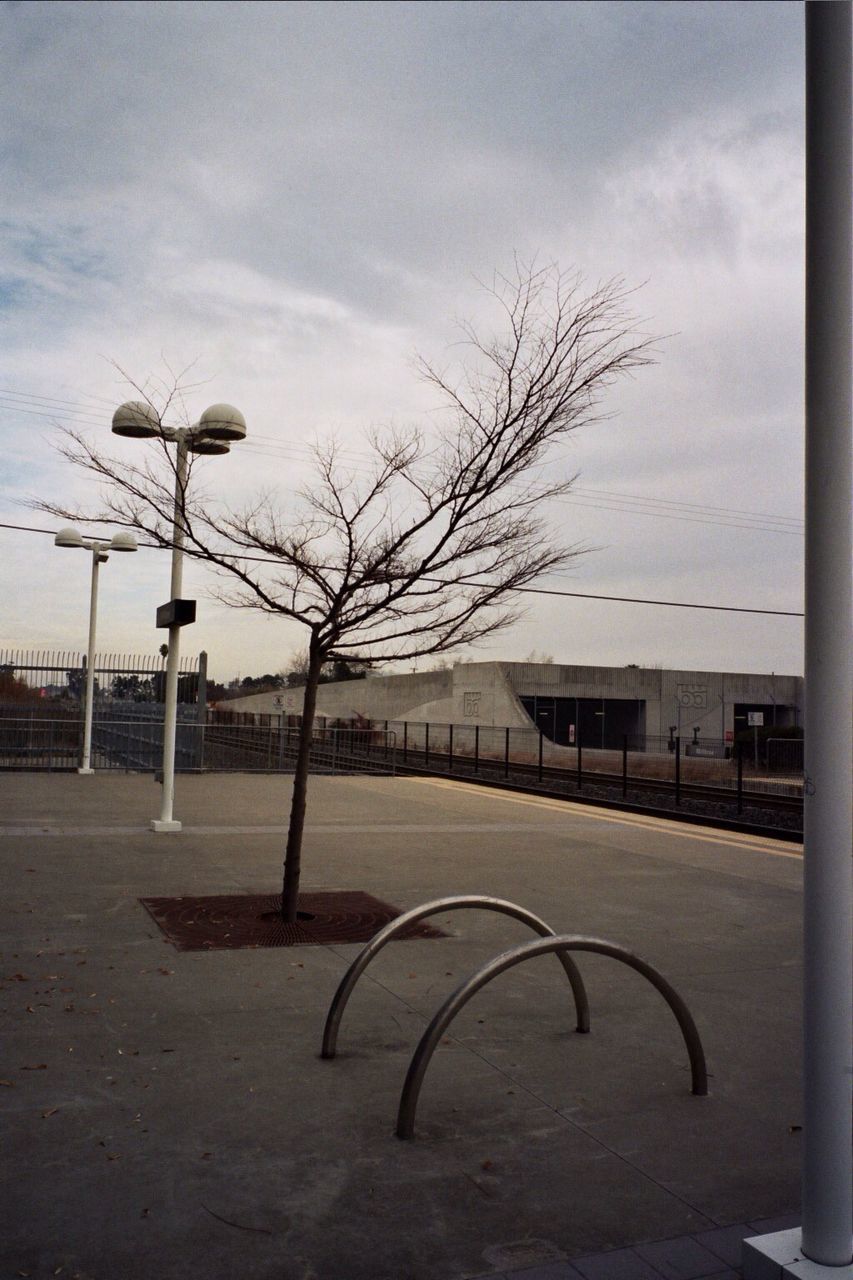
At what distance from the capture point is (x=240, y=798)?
17.8 m

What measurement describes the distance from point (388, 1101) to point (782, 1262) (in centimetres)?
189

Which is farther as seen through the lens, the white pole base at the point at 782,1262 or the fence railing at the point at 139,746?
the fence railing at the point at 139,746

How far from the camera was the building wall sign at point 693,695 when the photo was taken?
52688 millimetres

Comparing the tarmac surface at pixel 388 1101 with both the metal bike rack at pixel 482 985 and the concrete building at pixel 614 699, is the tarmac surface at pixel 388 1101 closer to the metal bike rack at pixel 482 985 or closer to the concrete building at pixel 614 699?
the metal bike rack at pixel 482 985

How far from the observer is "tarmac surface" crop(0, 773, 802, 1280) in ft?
10.8

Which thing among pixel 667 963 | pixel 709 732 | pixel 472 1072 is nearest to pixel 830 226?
pixel 472 1072

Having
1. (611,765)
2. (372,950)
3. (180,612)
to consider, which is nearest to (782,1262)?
(372,950)

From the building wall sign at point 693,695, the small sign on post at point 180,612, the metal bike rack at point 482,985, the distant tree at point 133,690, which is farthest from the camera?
the building wall sign at point 693,695

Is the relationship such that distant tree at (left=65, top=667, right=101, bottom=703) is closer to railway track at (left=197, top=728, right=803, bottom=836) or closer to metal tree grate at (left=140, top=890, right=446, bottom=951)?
railway track at (left=197, top=728, right=803, bottom=836)

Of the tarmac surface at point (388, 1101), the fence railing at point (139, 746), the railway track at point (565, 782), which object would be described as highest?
the fence railing at point (139, 746)

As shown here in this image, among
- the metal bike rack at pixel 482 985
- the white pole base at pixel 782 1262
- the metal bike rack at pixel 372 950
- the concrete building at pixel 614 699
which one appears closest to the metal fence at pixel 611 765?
the concrete building at pixel 614 699

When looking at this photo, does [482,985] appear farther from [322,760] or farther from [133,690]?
[322,760]

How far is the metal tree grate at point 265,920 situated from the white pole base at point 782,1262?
14.8ft

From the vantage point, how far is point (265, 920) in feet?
26.1
